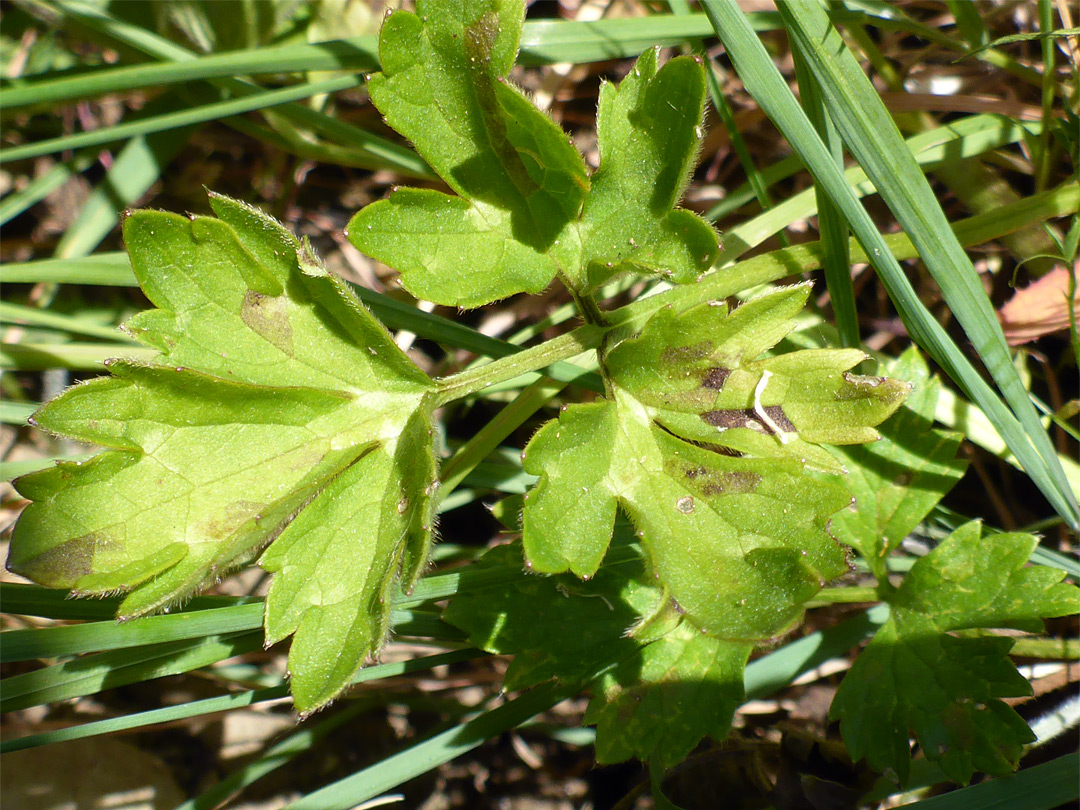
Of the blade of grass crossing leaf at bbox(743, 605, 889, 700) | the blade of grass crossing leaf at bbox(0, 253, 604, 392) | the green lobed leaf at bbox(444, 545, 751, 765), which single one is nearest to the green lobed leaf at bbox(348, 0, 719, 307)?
the blade of grass crossing leaf at bbox(0, 253, 604, 392)

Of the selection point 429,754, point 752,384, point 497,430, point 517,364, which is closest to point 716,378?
point 752,384

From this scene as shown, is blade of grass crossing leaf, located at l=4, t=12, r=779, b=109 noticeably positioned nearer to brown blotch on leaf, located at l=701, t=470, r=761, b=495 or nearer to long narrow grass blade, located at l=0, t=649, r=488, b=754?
brown blotch on leaf, located at l=701, t=470, r=761, b=495

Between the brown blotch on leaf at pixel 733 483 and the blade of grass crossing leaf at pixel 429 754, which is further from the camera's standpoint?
the blade of grass crossing leaf at pixel 429 754

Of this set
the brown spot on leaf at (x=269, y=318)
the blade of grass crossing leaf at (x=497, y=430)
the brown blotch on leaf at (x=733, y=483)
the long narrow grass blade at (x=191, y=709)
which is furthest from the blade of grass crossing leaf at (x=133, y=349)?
the long narrow grass blade at (x=191, y=709)

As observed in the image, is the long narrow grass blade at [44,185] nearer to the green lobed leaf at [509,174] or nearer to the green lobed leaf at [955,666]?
the green lobed leaf at [509,174]

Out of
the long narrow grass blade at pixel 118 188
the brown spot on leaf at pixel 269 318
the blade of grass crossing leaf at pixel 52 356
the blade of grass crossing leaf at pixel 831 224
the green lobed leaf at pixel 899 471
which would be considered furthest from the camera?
the long narrow grass blade at pixel 118 188
